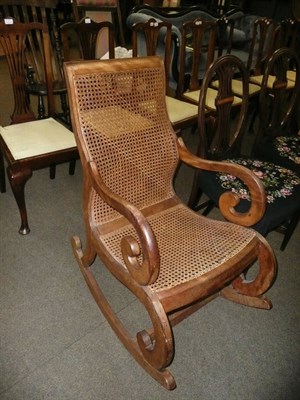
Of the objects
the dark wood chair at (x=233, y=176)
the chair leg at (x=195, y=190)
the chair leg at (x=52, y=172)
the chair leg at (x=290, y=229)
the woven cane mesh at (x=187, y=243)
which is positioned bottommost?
the chair leg at (x=290, y=229)

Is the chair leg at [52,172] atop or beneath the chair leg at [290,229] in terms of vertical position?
atop

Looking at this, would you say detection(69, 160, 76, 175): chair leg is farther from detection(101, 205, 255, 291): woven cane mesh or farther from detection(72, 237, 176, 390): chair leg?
detection(101, 205, 255, 291): woven cane mesh

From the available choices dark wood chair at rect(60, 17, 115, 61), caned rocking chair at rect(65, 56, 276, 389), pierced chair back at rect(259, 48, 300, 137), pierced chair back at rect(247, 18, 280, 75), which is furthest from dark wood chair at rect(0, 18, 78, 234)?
pierced chair back at rect(247, 18, 280, 75)

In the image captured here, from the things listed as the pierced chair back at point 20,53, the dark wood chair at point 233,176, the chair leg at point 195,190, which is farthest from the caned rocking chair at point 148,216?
the pierced chair back at point 20,53

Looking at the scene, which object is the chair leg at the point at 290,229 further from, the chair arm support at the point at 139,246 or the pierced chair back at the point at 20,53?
the pierced chair back at the point at 20,53

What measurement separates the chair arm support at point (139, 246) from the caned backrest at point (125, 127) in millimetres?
212

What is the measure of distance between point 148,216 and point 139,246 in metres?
0.38

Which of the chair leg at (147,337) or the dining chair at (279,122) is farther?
the dining chair at (279,122)

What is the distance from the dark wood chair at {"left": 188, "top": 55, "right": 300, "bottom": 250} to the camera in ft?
4.31

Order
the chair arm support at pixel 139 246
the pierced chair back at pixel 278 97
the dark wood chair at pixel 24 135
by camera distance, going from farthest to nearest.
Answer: the pierced chair back at pixel 278 97, the dark wood chair at pixel 24 135, the chair arm support at pixel 139 246

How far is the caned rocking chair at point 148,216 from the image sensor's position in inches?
36.0

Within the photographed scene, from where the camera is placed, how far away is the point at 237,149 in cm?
172

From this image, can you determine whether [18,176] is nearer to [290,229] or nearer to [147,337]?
[147,337]

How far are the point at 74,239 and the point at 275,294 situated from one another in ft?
3.53
